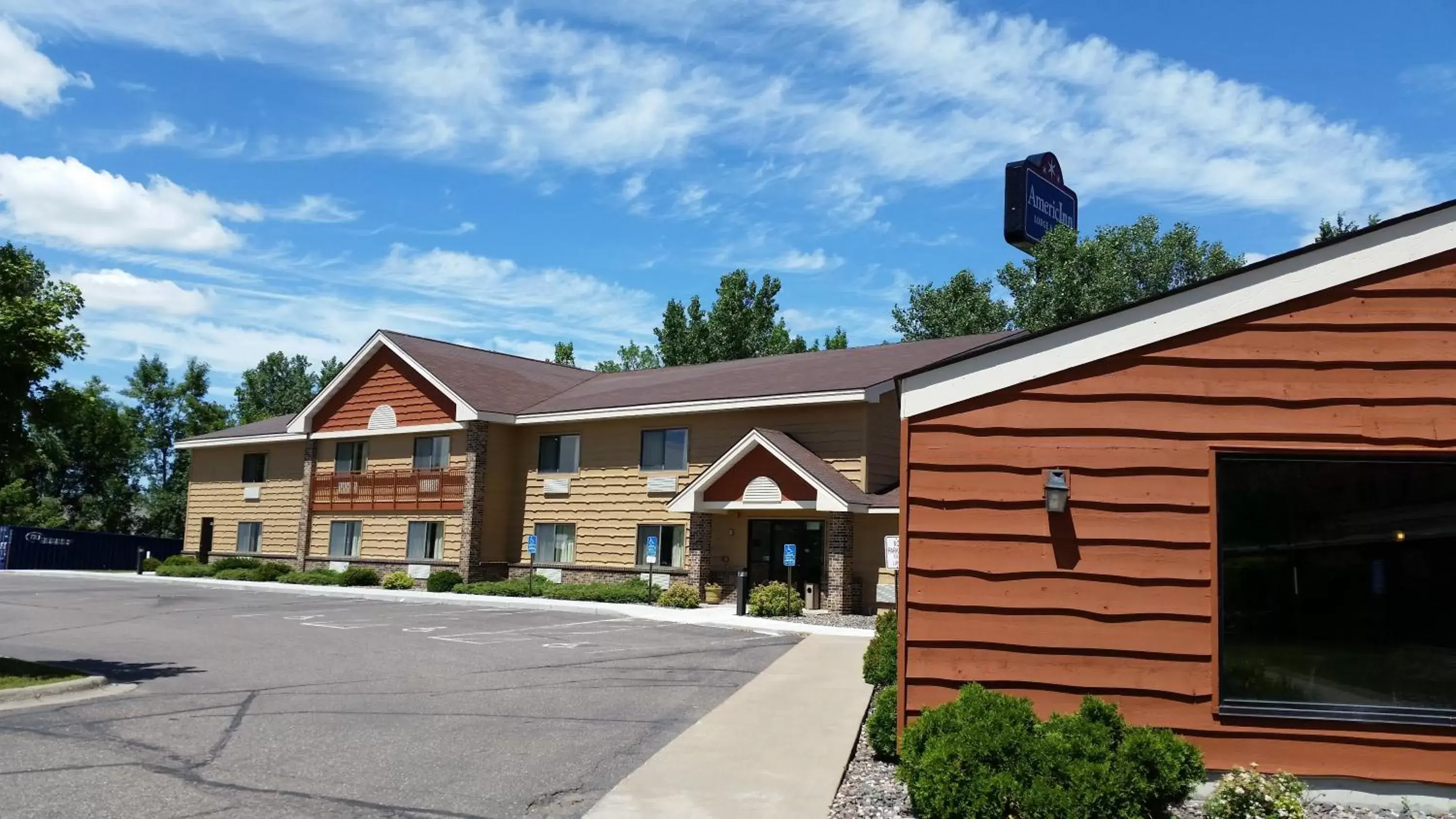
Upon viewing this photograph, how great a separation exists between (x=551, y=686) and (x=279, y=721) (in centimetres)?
342

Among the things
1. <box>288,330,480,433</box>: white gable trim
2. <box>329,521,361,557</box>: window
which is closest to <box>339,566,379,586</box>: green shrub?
<box>329,521,361,557</box>: window

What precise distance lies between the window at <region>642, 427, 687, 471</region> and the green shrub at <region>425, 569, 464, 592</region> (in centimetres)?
674

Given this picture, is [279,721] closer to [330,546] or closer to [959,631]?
[959,631]

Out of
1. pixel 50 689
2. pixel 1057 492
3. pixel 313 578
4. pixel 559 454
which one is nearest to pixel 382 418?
pixel 313 578

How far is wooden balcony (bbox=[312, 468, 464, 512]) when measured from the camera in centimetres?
3366

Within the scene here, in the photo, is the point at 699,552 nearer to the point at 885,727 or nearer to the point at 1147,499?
the point at 885,727

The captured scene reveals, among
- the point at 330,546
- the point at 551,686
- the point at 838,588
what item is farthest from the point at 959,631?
the point at 330,546

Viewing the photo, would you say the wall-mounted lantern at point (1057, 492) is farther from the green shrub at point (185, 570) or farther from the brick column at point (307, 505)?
the green shrub at point (185, 570)

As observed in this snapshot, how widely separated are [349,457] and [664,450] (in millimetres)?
13756

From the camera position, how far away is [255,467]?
41.7m

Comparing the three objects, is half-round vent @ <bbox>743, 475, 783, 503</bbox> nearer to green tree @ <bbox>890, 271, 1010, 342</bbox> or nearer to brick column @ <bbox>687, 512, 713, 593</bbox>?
brick column @ <bbox>687, 512, 713, 593</bbox>

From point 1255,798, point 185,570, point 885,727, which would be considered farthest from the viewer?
point 185,570

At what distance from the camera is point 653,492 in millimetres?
A: 29359

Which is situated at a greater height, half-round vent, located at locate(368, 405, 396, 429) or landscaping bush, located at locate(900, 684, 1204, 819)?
half-round vent, located at locate(368, 405, 396, 429)
